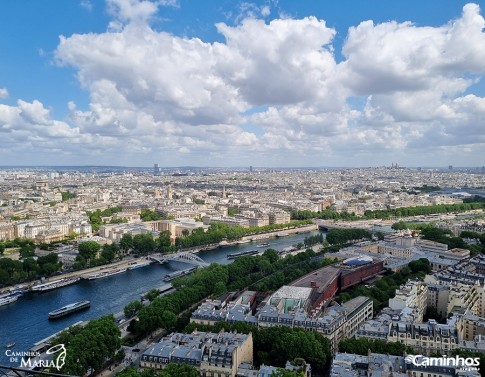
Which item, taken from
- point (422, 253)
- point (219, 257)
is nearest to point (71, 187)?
point (219, 257)

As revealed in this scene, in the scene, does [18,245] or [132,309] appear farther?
[18,245]

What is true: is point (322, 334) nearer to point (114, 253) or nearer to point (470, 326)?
point (470, 326)

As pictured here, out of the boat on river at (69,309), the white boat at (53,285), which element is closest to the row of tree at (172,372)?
the boat on river at (69,309)

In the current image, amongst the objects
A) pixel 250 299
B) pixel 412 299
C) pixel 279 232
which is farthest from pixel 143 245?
pixel 412 299

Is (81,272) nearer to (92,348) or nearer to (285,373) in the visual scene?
(92,348)

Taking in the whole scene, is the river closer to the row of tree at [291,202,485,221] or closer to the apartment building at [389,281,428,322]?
the apartment building at [389,281,428,322]
